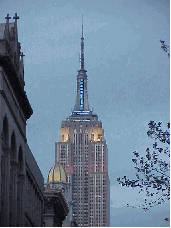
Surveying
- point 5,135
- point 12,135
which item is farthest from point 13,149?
point 5,135

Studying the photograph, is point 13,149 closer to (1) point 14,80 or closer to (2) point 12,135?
(2) point 12,135

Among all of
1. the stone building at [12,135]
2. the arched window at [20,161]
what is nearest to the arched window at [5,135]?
the stone building at [12,135]

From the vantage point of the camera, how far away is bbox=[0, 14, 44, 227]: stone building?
54.2 meters

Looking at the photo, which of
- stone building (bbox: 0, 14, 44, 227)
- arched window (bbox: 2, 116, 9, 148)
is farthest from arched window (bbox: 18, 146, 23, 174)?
arched window (bbox: 2, 116, 9, 148)

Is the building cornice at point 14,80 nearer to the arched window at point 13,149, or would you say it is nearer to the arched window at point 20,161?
the arched window at point 13,149

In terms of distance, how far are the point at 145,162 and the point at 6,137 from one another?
12433mm

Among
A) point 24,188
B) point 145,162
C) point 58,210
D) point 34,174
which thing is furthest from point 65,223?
point 145,162

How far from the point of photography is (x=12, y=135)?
191ft

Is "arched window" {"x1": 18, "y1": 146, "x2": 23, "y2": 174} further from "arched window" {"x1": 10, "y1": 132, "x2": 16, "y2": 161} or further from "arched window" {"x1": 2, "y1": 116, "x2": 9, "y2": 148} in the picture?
"arched window" {"x1": 2, "y1": 116, "x2": 9, "y2": 148}

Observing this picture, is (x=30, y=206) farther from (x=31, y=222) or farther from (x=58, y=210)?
(x=58, y=210)

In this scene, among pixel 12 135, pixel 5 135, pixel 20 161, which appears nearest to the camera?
pixel 5 135

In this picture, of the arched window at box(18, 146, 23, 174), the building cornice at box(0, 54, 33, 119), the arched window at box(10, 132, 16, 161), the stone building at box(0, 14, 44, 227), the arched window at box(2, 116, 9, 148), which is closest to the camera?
the building cornice at box(0, 54, 33, 119)

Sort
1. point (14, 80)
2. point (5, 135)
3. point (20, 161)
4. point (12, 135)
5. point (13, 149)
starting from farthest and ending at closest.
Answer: point (20, 161), point (13, 149), point (12, 135), point (14, 80), point (5, 135)

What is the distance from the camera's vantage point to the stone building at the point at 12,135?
5419cm
